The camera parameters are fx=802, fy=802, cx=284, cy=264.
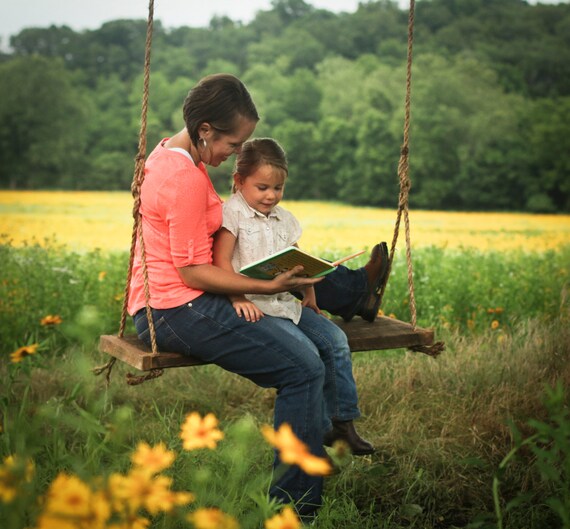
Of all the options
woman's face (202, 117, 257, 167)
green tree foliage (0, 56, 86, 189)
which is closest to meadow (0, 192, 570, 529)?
woman's face (202, 117, 257, 167)

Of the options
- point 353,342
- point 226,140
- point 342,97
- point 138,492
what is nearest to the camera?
point 138,492

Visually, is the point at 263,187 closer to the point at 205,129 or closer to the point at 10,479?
the point at 205,129

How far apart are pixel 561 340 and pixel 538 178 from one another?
11.3 metres

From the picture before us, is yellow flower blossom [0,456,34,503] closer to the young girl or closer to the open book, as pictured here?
the open book

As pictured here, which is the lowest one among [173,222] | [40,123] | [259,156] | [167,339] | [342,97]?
[167,339]

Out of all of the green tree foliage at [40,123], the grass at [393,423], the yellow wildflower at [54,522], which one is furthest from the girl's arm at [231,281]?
the green tree foliage at [40,123]

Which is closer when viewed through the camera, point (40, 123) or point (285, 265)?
point (285, 265)

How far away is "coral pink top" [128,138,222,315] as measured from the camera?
2654 millimetres

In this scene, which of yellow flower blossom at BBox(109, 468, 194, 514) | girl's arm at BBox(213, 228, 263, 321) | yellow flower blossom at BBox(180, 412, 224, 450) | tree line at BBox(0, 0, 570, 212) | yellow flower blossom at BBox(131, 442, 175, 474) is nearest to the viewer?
yellow flower blossom at BBox(109, 468, 194, 514)

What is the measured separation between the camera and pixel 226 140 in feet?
9.12

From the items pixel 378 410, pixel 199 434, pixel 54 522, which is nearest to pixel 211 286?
pixel 199 434

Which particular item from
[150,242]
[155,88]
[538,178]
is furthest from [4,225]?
[150,242]

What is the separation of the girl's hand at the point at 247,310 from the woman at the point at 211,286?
0.08 feet

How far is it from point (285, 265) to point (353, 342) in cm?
53
